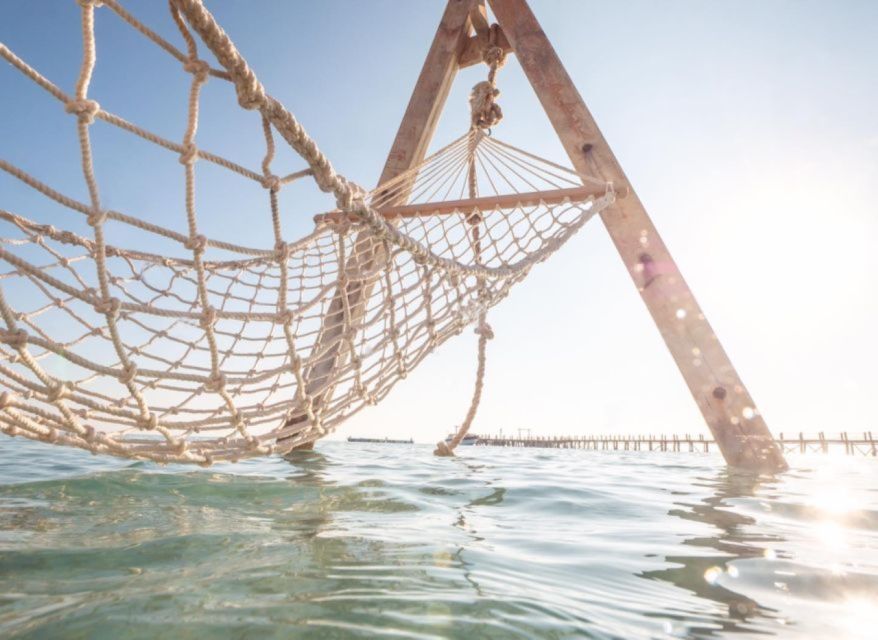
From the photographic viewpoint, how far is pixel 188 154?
1.02m

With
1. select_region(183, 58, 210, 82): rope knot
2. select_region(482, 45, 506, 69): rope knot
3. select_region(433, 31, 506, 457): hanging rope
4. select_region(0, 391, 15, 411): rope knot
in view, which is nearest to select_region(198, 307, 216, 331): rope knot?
select_region(0, 391, 15, 411): rope knot

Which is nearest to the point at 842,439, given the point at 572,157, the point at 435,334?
the point at 572,157

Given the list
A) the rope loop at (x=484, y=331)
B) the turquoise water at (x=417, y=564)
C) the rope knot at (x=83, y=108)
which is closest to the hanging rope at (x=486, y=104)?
the rope loop at (x=484, y=331)

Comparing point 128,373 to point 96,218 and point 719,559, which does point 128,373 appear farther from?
point 719,559

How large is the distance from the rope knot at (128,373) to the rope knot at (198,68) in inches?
22.7

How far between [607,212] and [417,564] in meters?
2.71

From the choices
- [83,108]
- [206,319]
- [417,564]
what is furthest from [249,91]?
[417,564]

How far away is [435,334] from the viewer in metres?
2.07

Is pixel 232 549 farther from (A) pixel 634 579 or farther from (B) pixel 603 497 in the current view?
(B) pixel 603 497

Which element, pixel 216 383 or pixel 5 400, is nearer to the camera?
pixel 5 400

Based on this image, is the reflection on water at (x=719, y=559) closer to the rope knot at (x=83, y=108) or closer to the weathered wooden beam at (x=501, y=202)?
the rope knot at (x=83, y=108)

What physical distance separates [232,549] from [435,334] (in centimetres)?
107

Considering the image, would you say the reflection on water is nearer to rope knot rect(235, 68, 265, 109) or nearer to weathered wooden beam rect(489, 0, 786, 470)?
weathered wooden beam rect(489, 0, 786, 470)

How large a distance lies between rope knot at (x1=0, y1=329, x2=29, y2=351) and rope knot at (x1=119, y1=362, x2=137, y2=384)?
0.19m
